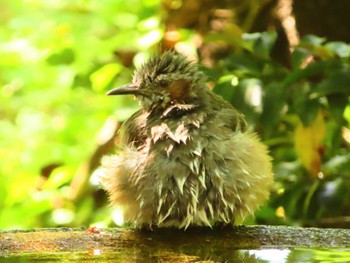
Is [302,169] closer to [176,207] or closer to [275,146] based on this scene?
[275,146]

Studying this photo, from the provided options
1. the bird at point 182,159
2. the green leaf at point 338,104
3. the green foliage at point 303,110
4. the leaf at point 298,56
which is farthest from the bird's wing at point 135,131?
the green leaf at point 338,104

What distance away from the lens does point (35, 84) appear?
6980 mm

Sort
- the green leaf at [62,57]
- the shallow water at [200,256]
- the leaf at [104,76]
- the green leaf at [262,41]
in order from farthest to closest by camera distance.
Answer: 1. the green leaf at [62,57]
2. the leaf at [104,76]
3. the green leaf at [262,41]
4. the shallow water at [200,256]

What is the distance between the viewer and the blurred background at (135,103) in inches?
171

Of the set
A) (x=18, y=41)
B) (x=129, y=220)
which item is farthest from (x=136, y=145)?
(x=18, y=41)

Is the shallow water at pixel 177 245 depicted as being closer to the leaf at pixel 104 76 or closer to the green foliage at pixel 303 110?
the green foliage at pixel 303 110

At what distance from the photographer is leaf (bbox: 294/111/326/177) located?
4.34m

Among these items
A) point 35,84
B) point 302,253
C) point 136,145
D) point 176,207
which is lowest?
point 302,253

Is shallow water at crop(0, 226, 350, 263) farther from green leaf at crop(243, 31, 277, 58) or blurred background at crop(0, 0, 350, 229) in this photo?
green leaf at crop(243, 31, 277, 58)

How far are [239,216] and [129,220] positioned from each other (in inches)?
20.1

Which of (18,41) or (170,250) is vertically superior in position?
(18,41)

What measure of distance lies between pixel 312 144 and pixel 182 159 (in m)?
1.20

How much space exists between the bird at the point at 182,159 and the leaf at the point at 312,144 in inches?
23.6

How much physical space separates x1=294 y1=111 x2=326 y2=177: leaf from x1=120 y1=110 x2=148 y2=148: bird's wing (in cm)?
102
